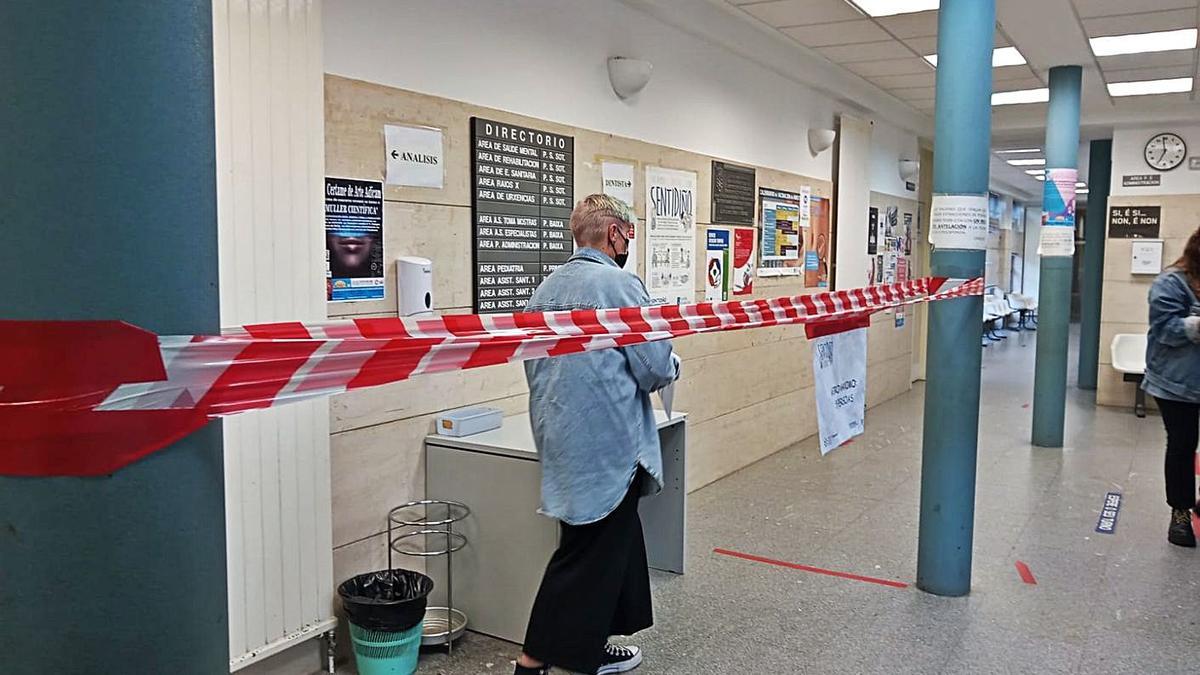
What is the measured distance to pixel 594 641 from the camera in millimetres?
2740

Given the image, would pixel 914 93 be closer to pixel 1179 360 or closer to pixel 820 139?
pixel 820 139

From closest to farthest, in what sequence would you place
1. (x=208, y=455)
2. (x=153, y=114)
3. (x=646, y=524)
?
(x=153, y=114)
(x=208, y=455)
(x=646, y=524)

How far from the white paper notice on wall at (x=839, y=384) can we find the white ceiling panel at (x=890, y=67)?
12.7 ft

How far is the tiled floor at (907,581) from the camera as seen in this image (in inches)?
124

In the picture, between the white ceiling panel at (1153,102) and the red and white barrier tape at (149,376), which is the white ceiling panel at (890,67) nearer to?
the white ceiling panel at (1153,102)

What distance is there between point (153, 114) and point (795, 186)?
5985 millimetres

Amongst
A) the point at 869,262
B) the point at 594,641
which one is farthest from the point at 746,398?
the point at 594,641

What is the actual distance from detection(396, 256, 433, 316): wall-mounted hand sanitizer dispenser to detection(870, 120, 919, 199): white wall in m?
5.84

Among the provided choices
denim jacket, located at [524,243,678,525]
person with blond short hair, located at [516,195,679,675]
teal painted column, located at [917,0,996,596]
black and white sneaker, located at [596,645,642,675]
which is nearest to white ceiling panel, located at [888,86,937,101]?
teal painted column, located at [917,0,996,596]

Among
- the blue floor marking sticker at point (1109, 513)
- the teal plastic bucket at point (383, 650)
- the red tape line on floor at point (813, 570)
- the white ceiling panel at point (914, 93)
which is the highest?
the white ceiling panel at point (914, 93)

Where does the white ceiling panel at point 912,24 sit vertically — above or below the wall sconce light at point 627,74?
above

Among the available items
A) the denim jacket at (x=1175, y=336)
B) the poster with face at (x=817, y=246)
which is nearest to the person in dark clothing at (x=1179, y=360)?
the denim jacket at (x=1175, y=336)

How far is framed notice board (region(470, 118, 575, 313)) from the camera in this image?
11.8ft

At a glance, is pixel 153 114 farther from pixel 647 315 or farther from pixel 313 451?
pixel 313 451
